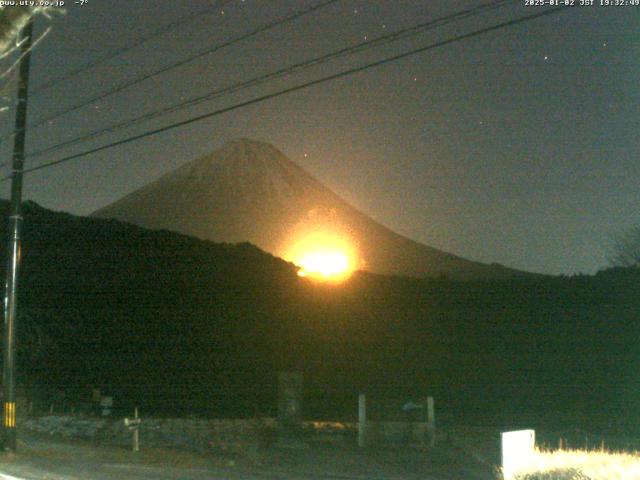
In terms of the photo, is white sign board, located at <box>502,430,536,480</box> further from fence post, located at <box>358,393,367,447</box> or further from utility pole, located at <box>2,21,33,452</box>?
utility pole, located at <box>2,21,33,452</box>

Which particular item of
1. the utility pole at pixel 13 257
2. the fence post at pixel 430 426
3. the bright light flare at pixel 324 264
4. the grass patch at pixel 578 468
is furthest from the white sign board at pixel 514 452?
the bright light flare at pixel 324 264

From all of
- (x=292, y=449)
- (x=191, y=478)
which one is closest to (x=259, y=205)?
(x=292, y=449)

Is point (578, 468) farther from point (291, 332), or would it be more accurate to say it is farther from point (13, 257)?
point (291, 332)

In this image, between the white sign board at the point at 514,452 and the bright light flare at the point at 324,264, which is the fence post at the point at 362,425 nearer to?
the white sign board at the point at 514,452

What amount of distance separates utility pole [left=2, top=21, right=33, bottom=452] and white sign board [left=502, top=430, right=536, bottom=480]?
10.4 meters

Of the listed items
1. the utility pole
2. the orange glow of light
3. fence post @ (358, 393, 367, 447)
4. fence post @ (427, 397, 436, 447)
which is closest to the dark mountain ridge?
the orange glow of light

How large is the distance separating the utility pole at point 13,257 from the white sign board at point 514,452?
10.4 meters

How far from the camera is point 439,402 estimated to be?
28109 mm

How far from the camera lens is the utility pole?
16234 millimetres

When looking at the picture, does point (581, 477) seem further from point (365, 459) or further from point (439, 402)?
point (439, 402)

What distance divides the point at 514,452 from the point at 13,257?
11133 mm

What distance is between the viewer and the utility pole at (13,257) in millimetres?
16234

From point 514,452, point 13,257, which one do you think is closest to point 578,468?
point 514,452

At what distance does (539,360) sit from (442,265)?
31.6 meters
